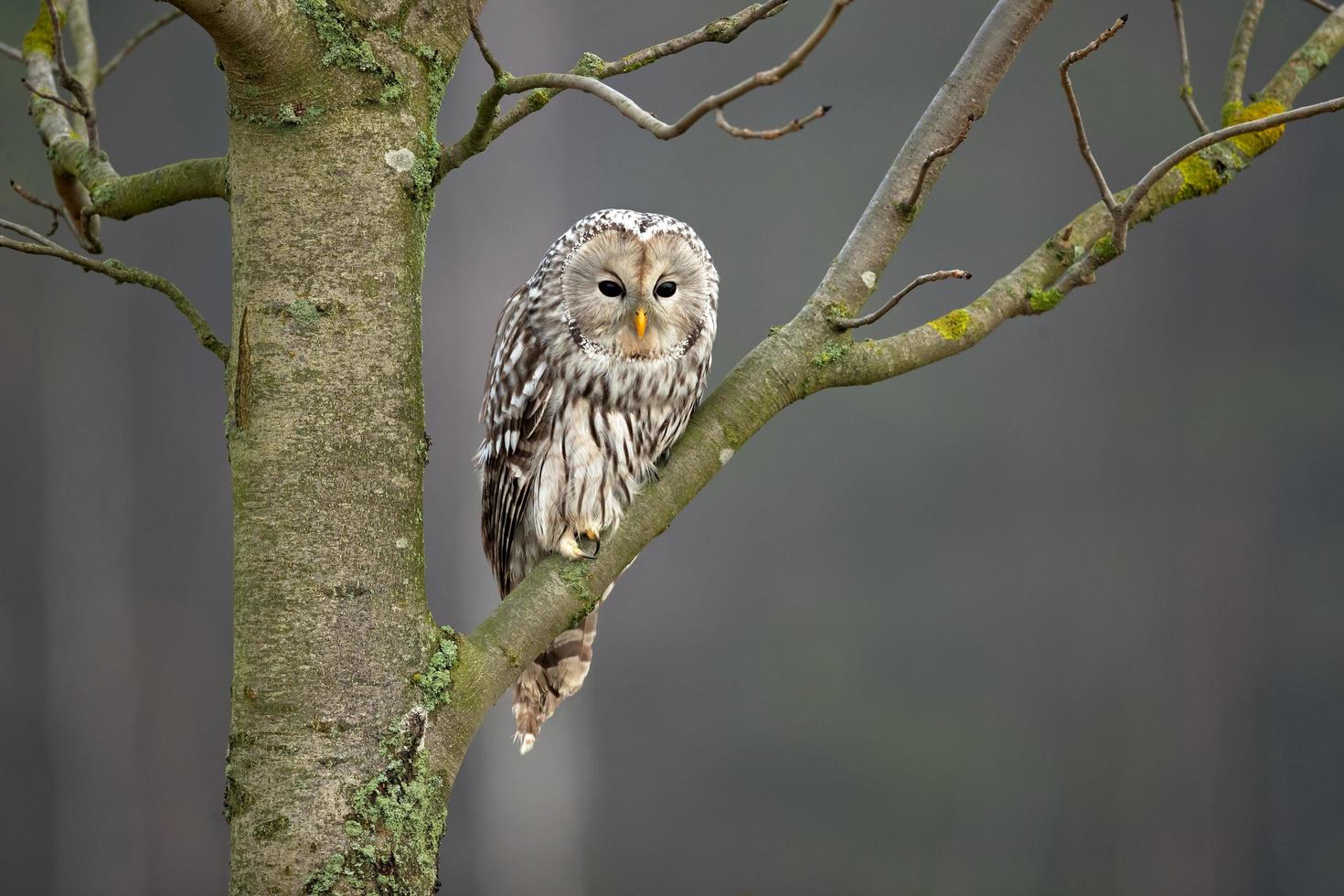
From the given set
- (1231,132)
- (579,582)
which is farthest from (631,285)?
(1231,132)

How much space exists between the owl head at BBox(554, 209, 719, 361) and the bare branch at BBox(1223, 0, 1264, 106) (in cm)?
74

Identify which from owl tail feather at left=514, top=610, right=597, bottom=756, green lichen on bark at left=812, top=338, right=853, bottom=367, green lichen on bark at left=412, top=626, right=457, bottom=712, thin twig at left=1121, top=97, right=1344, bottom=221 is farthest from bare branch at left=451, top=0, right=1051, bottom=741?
owl tail feather at left=514, top=610, right=597, bottom=756

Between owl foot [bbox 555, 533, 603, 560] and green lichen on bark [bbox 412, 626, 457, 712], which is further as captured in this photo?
owl foot [bbox 555, 533, 603, 560]

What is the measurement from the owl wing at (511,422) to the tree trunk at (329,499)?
2.16 ft

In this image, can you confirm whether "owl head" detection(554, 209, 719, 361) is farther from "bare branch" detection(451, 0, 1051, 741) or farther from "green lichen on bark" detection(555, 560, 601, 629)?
"green lichen on bark" detection(555, 560, 601, 629)

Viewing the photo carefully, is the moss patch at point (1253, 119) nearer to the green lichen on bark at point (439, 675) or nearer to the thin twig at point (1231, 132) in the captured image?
the thin twig at point (1231, 132)

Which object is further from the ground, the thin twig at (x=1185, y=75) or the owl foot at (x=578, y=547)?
the thin twig at (x=1185, y=75)

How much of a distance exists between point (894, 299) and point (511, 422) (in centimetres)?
81

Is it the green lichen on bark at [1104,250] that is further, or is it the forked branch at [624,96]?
the green lichen on bark at [1104,250]

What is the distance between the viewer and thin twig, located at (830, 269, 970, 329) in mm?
1223

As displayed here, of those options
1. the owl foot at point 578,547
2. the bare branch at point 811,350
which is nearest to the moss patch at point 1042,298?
the bare branch at point 811,350

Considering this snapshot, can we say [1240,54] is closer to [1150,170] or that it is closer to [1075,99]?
[1150,170]

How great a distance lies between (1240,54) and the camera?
1.65 m

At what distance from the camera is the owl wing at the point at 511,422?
189 cm
